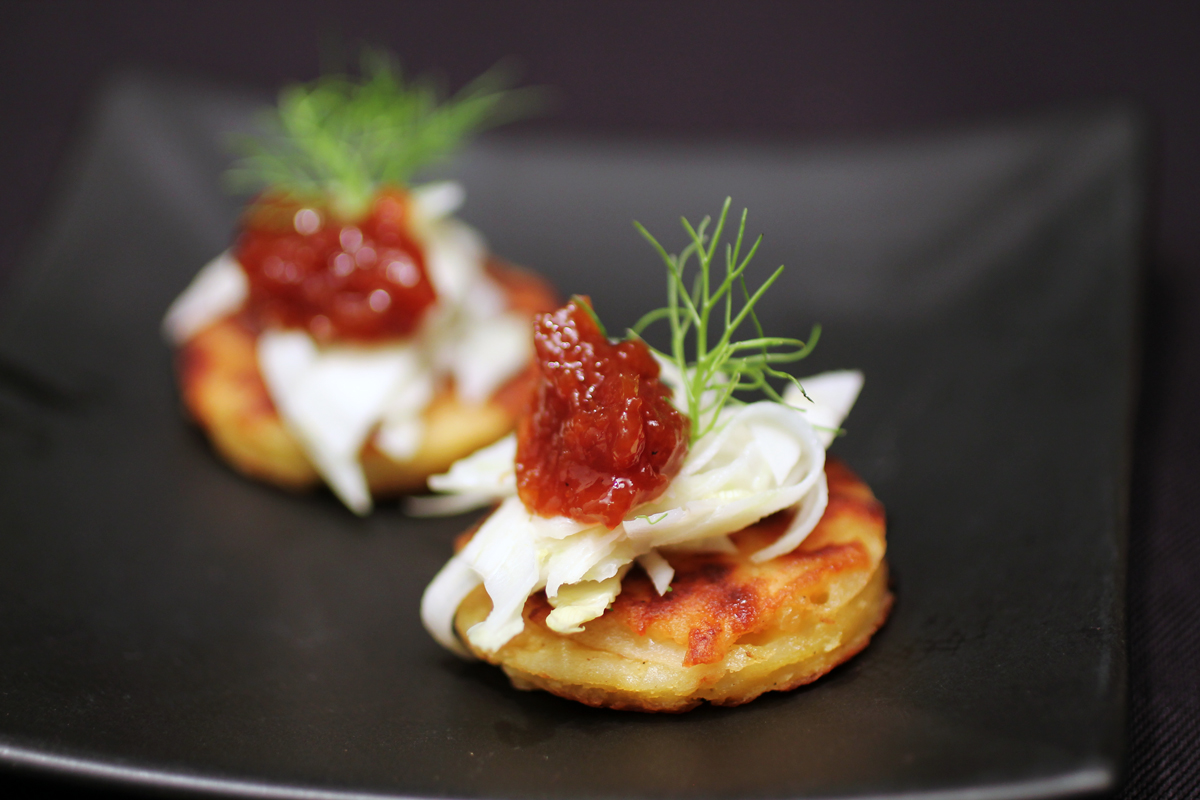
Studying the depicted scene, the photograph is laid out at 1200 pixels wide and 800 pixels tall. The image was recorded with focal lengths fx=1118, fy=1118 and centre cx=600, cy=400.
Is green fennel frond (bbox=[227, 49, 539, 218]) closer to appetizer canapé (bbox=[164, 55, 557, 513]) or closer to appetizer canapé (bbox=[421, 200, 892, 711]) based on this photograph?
appetizer canapé (bbox=[164, 55, 557, 513])

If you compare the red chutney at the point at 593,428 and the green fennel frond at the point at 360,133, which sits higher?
the green fennel frond at the point at 360,133

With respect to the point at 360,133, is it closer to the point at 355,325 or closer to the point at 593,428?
the point at 355,325

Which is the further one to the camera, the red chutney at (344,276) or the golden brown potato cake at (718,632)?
the red chutney at (344,276)

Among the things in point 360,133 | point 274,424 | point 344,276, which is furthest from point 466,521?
point 360,133

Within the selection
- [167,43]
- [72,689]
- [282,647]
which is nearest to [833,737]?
[282,647]

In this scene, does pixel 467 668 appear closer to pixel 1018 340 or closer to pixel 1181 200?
pixel 1018 340

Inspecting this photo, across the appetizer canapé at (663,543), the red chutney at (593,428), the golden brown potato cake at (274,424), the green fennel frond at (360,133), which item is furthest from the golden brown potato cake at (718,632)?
the green fennel frond at (360,133)

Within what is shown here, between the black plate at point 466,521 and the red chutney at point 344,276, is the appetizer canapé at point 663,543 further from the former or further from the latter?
the red chutney at point 344,276
